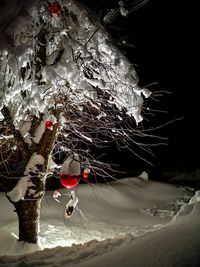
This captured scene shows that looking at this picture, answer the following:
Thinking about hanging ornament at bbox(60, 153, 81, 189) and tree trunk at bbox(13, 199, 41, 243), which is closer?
hanging ornament at bbox(60, 153, 81, 189)

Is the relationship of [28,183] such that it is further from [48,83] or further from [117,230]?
[117,230]

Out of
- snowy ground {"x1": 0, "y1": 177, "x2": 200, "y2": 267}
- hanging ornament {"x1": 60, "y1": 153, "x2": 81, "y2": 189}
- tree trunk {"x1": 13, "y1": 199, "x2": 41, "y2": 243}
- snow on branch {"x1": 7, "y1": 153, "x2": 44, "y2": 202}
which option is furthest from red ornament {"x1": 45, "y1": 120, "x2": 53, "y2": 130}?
→ snowy ground {"x1": 0, "y1": 177, "x2": 200, "y2": 267}

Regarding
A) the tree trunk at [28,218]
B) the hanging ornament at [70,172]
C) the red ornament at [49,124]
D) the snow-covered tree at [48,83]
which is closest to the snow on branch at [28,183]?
the snow-covered tree at [48,83]

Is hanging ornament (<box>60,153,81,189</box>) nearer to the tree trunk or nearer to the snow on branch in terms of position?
the snow on branch

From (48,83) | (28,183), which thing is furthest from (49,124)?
(28,183)

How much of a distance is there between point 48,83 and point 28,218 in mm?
2964

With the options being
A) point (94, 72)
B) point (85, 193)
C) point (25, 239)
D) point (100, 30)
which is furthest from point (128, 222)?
point (100, 30)

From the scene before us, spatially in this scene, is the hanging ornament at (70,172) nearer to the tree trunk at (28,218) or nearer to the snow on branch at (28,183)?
the snow on branch at (28,183)

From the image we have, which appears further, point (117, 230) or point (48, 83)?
point (117, 230)

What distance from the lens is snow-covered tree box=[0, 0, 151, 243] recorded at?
639cm

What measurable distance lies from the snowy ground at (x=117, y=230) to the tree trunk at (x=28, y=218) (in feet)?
0.73

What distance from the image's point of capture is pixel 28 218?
7680 millimetres

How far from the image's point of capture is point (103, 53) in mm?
7281

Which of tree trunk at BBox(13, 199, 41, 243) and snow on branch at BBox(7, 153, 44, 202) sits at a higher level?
snow on branch at BBox(7, 153, 44, 202)
